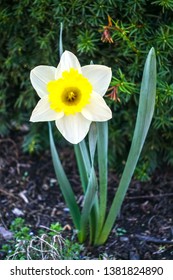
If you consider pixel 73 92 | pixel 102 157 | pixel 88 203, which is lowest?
pixel 88 203

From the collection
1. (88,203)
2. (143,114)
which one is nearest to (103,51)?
(143,114)

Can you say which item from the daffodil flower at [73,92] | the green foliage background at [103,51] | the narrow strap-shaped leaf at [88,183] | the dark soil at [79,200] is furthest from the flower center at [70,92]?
the dark soil at [79,200]

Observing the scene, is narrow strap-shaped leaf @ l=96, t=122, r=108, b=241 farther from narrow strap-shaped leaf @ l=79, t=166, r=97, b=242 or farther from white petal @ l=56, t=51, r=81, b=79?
white petal @ l=56, t=51, r=81, b=79

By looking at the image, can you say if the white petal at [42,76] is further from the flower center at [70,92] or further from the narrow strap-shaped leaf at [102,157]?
the narrow strap-shaped leaf at [102,157]

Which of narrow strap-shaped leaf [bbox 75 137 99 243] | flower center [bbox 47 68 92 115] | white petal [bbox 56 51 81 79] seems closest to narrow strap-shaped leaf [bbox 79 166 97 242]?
narrow strap-shaped leaf [bbox 75 137 99 243]

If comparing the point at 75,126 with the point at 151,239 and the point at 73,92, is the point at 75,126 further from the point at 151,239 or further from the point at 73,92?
the point at 151,239
